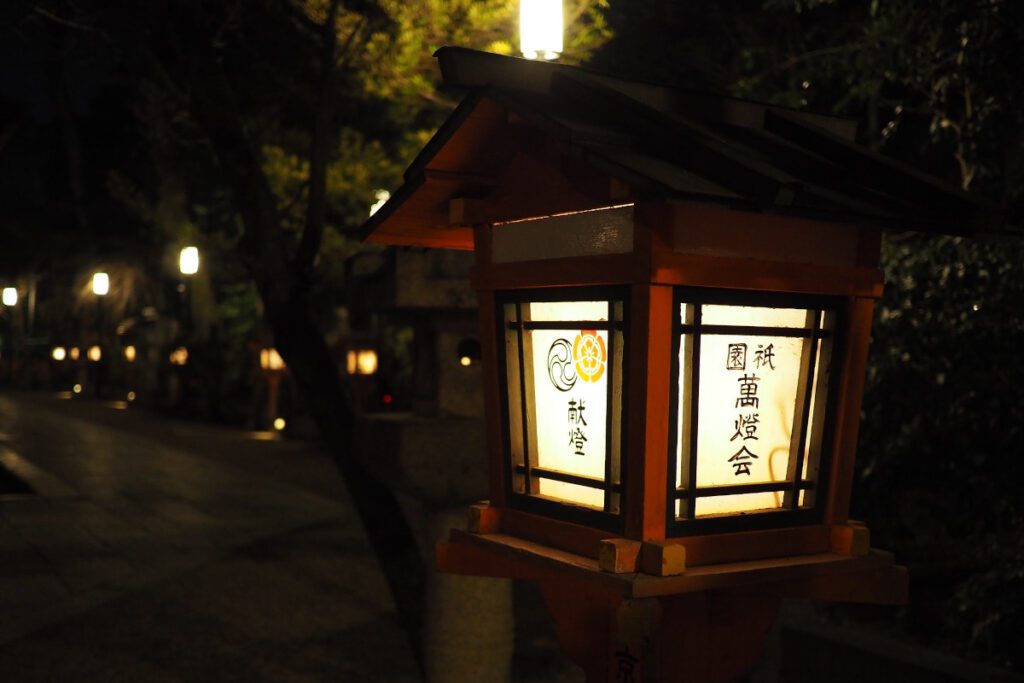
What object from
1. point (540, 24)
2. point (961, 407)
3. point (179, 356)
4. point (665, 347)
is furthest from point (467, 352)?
point (179, 356)

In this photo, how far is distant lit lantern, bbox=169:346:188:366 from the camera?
108 feet

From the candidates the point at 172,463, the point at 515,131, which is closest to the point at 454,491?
the point at 515,131

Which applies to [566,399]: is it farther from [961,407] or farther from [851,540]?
[961,407]

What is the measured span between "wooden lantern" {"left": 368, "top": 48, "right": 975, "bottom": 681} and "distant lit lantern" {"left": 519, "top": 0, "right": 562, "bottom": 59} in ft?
2.25

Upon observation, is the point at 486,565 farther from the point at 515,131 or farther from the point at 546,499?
the point at 515,131

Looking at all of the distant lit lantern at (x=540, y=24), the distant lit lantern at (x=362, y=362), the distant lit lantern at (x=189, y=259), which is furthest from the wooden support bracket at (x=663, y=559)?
the distant lit lantern at (x=362, y=362)

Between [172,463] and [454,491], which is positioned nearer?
[454,491]

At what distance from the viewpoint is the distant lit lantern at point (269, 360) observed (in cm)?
2558

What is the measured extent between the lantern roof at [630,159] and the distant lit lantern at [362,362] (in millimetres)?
19877

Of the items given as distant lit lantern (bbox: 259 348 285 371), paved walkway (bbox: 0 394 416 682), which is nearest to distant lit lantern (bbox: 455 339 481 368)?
paved walkway (bbox: 0 394 416 682)

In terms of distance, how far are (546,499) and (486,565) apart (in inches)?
14.0

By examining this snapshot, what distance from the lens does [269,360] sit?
25.6 metres

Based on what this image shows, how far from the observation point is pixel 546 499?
350cm

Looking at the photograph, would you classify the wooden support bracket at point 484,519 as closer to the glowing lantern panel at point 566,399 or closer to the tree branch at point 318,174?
the glowing lantern panel at point 566,399
